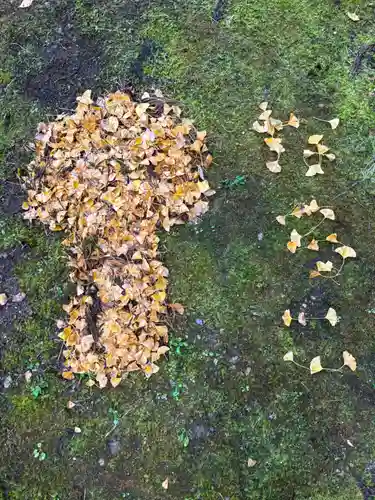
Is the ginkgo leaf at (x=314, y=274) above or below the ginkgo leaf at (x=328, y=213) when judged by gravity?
below

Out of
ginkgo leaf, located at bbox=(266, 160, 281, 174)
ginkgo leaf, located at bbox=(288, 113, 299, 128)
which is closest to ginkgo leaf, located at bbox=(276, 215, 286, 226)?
ginkgo leaf, located at bbox=(266, 160, 281, 174)

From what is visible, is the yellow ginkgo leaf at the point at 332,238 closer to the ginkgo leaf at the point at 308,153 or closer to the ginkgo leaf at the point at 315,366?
the ginkgo leaf at the point at 308,153

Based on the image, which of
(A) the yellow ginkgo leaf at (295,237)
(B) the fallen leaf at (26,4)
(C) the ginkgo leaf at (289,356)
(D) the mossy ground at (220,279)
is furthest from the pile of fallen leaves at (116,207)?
(B) the fallen leaf at (26,4)

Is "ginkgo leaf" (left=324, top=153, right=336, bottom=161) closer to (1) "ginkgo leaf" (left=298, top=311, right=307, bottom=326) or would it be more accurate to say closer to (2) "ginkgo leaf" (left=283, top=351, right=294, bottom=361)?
(1) "ginkgo leaf" (left=298, top=311, right=307, bottom=326)

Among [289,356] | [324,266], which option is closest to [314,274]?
[324,266]

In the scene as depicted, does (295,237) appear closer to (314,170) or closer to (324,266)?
(324,266)

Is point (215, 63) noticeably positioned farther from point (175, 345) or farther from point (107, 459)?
point (107, 459)

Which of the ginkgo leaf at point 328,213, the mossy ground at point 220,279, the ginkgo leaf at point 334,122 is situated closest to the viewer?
the mossy ground at point 220,279
